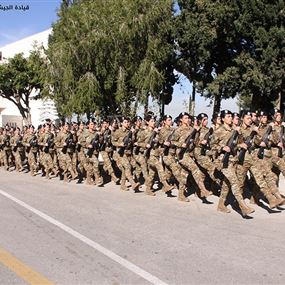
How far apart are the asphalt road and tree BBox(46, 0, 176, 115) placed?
12.8m

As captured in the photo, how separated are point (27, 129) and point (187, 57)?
12.0 meters

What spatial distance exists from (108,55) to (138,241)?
1685cm

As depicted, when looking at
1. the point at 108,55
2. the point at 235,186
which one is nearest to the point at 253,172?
the point at 235,186

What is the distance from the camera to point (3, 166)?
763 inches

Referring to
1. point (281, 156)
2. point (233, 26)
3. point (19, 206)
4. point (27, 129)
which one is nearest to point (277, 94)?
point (233, 26)

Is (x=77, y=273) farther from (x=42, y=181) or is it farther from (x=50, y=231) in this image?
(x=42, y=181)

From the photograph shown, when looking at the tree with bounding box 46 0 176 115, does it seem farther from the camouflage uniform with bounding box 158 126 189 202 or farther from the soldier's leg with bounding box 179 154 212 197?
the soldier's leg with bounding box 179 154 212 197

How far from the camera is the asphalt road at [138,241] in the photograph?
202 inches

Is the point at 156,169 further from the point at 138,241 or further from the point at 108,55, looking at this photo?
the point at 108,55

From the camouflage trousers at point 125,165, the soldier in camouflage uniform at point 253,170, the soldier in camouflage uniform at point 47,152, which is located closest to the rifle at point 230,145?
the soldier in camouflage uniform at point 253,170

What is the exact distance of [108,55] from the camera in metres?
Result: 22.6

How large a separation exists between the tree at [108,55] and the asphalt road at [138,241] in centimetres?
1281

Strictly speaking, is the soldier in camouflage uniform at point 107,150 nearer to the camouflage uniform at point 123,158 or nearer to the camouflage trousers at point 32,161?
the camouflage uniform at point 123,158

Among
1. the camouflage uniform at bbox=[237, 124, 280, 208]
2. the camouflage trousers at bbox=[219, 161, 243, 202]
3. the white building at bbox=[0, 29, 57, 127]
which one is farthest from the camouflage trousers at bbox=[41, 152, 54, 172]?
the white building at bbox=[0, 29, 57, 127]
